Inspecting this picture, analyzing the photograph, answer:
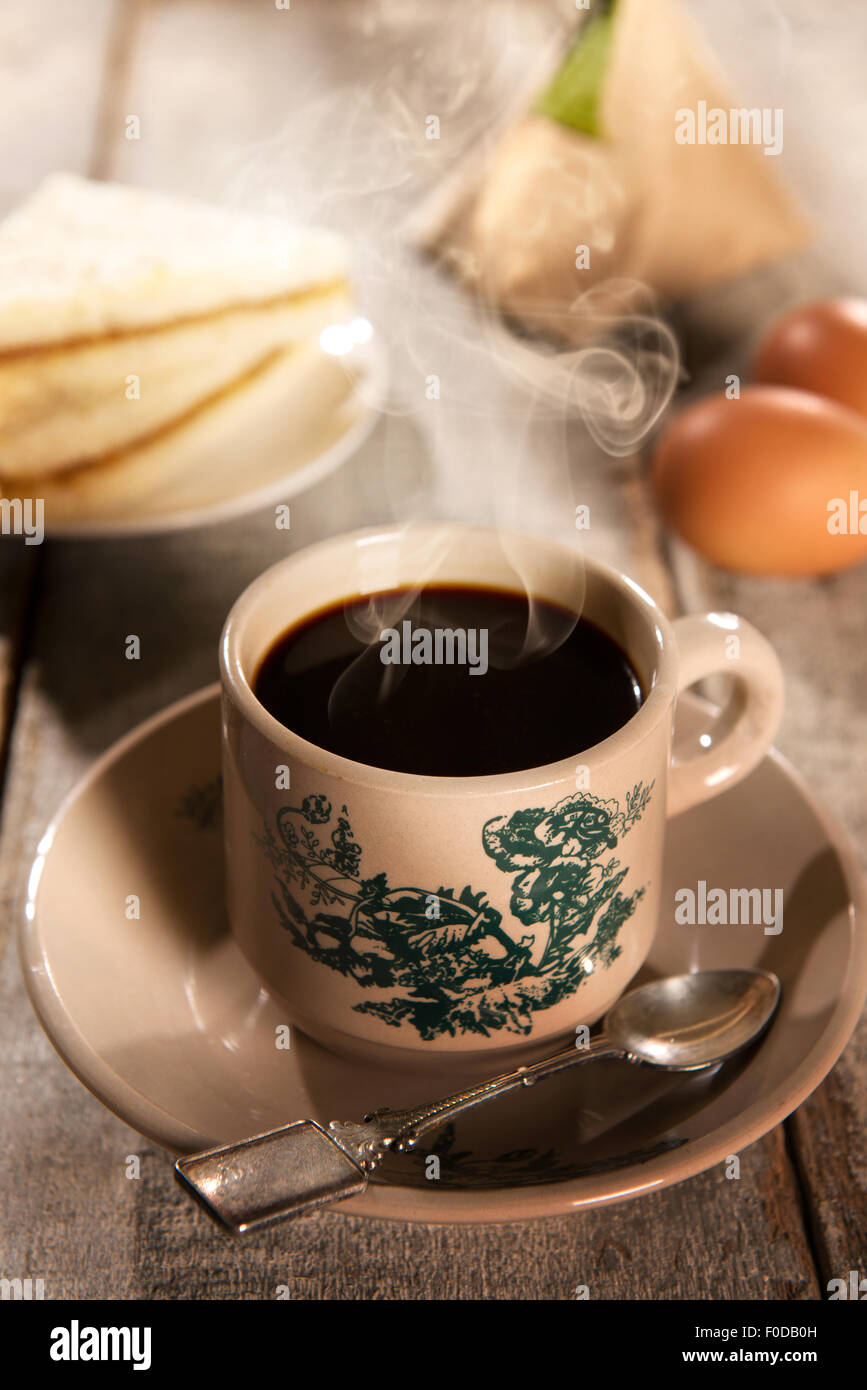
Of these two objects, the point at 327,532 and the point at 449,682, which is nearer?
the point at 449,682

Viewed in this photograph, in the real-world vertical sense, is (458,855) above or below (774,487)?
below

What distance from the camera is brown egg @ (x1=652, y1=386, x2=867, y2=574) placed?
113 cm

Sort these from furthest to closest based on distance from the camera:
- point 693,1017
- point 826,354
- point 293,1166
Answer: point 826,354 → point 693,1017 → point 293,1166

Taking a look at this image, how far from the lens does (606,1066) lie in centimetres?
65

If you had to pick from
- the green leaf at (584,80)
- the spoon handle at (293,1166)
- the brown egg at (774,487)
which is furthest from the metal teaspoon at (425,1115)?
the green leaf at (584,80)

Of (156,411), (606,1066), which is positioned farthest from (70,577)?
(606,1066)

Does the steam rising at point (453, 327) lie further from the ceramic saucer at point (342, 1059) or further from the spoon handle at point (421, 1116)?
the spoon handle at point (421, 1116)

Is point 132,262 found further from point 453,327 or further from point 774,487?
point 774,487

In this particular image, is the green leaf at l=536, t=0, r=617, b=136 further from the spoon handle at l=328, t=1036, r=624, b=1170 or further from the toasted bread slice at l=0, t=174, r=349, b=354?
the spoon handle at l=328, t=1036, r=624, b=1170

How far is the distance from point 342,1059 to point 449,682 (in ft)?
0.73

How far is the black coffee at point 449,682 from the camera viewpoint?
2.01 ft

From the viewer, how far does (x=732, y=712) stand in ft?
2.33

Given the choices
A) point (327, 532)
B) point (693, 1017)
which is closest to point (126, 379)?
point (327, 532)

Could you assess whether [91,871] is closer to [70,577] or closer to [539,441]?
[70,577]
